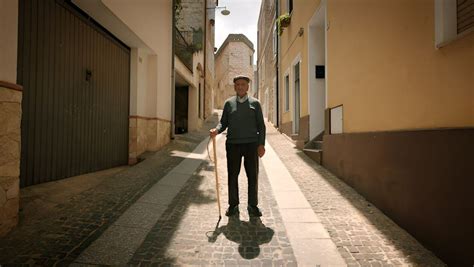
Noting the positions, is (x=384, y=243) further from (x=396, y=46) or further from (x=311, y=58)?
(x=311, y=58)

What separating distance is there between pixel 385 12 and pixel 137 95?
556 centimetres

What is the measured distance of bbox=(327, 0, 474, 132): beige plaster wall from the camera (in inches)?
100

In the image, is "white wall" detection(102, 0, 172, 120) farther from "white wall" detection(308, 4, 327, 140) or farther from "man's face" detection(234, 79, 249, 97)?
"white wall" detection(308, 4, 327, 140)

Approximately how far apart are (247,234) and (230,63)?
2948cm

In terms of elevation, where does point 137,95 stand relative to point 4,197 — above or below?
above

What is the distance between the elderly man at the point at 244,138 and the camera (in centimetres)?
356

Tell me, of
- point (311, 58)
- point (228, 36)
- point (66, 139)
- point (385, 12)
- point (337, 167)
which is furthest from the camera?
point (228, 36)

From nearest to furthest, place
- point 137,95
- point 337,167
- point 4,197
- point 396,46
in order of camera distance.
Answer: point 4,197, point 396,46, point 337,167, point 137,95

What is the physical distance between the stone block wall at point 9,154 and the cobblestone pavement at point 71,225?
0.18m

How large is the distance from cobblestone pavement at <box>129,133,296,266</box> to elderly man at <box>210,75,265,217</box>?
0.28m

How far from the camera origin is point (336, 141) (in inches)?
218

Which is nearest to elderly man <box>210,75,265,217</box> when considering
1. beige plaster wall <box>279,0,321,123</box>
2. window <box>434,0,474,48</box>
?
window <box>434,0,474,48</box>

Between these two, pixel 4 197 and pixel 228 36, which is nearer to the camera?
pixel 4 197

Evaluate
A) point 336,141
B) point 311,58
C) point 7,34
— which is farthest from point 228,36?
point 7,34
